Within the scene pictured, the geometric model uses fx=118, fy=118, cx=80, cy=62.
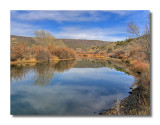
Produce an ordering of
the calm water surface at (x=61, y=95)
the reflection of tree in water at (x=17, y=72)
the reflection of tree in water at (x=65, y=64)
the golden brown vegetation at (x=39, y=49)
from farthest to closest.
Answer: the reflection of tree in water at (x=65, y=64) → the golden brown vegetation at (x=39, y=49) → the reflection of tree in water at (x=17, y=72) → the calm water surface at (x=61, y=95)

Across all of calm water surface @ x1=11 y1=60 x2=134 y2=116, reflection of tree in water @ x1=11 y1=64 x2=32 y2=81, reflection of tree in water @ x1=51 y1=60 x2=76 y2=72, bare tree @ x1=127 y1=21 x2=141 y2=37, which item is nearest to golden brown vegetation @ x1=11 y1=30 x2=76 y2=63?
reflection of tree in water @ x1=11 y1=64 x2=32 y2=81

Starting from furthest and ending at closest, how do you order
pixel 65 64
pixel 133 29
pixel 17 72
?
pixel 65 64
pixel 17 72
pixel 133 29

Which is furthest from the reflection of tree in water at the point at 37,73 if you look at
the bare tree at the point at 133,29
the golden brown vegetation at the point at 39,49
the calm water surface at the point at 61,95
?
the bare tree at the point at 133,29

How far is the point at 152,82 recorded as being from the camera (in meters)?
3.16

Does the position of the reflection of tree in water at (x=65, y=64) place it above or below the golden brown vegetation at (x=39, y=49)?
below

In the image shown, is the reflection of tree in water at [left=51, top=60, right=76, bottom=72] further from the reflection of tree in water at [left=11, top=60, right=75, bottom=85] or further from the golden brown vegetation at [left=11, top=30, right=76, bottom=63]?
the golden brown vegetation at [left=11, top=30, right=76, bottom=63]

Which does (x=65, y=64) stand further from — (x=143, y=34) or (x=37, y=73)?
(x=143, y=34)

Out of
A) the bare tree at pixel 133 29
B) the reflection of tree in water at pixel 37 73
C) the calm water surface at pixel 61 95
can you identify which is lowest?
the calm water surface at pixel 61 95

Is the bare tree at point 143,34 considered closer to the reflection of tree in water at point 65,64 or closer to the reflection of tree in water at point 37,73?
the reflection of tree in water at point 37,73

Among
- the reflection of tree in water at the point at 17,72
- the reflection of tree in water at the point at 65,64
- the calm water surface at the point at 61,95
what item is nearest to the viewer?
the calm water surface at the point at 61,95

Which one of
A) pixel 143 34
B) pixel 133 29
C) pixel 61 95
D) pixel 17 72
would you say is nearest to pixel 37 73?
pixel 17 72
